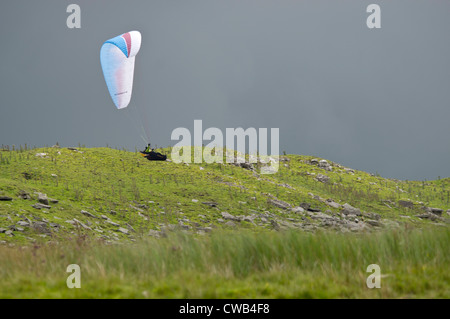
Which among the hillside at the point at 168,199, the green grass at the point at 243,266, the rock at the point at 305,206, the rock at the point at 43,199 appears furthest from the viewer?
the rock at the point at 305,206

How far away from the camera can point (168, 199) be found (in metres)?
23.2

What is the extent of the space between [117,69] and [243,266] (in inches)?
764

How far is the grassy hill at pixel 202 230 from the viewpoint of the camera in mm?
8180

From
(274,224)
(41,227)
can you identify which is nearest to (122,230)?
(41,227)

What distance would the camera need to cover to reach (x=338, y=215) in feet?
81.3

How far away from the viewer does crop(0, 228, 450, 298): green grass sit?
25.5 ft

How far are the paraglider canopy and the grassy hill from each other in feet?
19.5

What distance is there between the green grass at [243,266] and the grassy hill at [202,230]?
0.10 feet

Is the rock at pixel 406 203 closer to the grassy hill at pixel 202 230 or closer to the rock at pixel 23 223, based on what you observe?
the grassy hill at pixel 202 230

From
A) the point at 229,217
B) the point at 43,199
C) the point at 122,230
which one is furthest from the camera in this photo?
the point at 229,217

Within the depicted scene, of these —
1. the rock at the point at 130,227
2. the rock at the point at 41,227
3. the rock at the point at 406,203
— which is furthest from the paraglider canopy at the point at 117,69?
the rock at the point at 406,203
